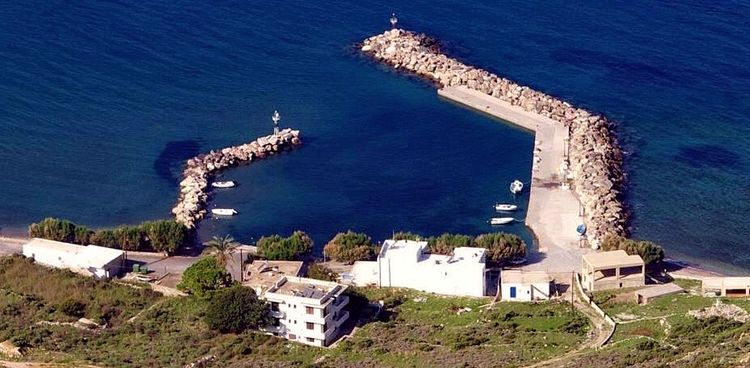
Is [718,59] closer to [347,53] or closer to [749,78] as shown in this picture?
[749,78]

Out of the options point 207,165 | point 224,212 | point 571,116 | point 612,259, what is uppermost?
point 571,116

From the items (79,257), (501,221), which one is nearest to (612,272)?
(501,221)

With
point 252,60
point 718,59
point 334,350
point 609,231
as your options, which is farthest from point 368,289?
point 718,59

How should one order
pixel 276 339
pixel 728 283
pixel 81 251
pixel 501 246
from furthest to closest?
pixel 81 251, pixel 501 246, pixel 728 283, pixel 276 339

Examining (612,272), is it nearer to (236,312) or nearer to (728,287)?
(728,287)

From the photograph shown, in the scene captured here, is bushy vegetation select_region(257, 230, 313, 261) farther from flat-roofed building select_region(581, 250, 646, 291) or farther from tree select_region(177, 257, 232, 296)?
flat-roofed building select_region(581, 250, 646, 291)

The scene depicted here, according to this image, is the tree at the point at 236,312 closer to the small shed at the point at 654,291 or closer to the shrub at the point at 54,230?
the shrub at the point at 54,230

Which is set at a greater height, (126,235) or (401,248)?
(126,235)
